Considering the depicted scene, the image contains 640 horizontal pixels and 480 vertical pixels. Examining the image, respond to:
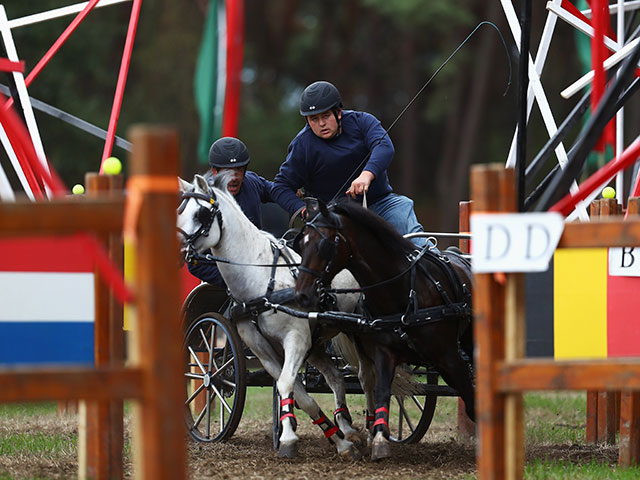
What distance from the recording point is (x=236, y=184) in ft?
24.6

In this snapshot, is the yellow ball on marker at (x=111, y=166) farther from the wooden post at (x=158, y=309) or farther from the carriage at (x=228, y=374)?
the wooden post at (x=158, y=309)

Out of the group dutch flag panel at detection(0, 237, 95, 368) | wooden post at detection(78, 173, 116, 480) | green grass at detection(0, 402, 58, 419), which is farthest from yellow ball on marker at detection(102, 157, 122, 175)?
green grass at detection(0, 402, 58, 419)

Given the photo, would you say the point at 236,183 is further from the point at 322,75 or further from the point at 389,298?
the point at 322,75

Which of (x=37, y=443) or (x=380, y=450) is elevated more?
(x=380, y=450)

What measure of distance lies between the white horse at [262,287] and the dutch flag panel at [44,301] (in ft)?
8.03

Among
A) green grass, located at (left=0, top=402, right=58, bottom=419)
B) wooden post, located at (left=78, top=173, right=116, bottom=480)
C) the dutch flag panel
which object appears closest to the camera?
the dutch flag panel

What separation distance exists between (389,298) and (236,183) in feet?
5.64

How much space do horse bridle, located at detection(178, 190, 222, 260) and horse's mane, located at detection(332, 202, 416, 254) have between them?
0.83 metres

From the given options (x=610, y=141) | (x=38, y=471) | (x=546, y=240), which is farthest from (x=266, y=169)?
(x=546, y=240)

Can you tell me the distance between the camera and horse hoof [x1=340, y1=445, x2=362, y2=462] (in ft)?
21.3

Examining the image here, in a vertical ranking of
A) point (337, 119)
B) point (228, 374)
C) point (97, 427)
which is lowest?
point (228, 374)

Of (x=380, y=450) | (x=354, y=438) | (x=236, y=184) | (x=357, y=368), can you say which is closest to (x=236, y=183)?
(x=236, y=184)

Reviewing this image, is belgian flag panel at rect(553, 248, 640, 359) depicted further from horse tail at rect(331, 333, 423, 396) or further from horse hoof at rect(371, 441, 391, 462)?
horse hoof at rect(371, 441, 391, 462)

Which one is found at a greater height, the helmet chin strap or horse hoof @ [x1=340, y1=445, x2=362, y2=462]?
the helmet chin strap
